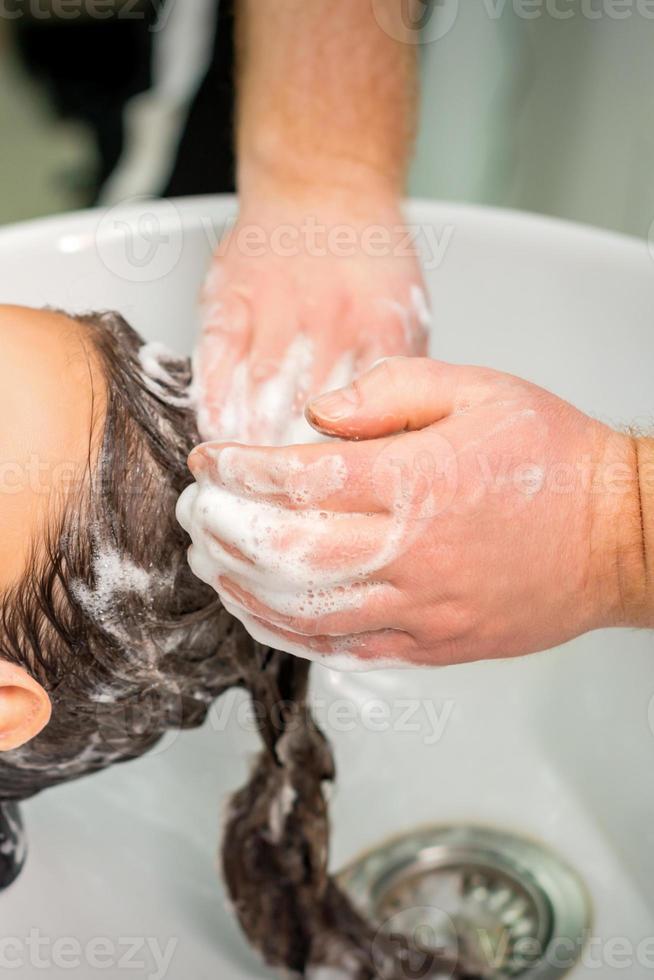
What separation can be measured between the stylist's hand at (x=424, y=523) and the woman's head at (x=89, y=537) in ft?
0.29

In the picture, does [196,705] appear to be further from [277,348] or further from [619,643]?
[619,643]

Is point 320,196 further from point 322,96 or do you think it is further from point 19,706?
point 19,706

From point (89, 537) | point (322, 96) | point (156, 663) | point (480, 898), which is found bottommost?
point (480, 898)

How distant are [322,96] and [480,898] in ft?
2.77

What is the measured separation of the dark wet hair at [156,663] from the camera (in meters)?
0.72

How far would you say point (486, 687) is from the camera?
46.2 inches

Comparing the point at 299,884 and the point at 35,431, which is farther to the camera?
the point at 299,884

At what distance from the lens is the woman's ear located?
2.32ft

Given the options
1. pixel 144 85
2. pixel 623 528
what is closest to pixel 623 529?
pixel 623 528

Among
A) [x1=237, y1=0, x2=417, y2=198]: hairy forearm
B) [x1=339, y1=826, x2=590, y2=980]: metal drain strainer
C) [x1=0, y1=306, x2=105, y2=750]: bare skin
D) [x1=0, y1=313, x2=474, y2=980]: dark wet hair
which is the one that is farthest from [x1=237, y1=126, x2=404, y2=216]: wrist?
[x1=339, y1=826, x2=590, y2=980]: metal drain strainer

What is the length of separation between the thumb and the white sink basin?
45 centimetres

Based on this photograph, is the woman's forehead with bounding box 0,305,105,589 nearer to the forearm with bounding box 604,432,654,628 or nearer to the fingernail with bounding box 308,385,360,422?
the fingernail with bounding box 308,385,360,422

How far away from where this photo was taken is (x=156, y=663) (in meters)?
0.80

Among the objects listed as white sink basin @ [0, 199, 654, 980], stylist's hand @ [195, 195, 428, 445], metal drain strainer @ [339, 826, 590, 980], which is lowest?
metal drain strainer @ [339, 826, 590, 980]
